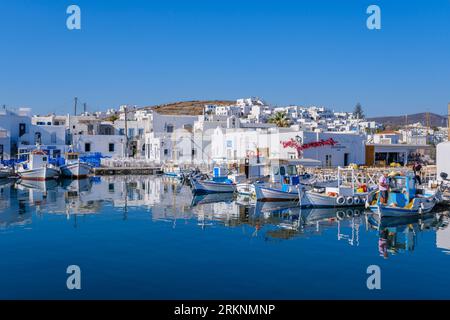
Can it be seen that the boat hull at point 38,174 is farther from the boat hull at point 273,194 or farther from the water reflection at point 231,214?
the boat hull at point 273,194

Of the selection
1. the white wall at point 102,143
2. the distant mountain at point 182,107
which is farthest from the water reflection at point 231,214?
the distant mountain at point 182,107

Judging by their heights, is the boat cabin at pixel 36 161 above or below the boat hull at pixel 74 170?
above

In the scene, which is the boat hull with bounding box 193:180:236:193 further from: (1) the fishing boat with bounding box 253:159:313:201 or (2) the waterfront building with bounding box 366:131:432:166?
(2) the waterfront building with bounding box 366:131:432:166

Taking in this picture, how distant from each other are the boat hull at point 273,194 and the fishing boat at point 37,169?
2565 centimetres

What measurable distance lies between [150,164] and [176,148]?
4.68m

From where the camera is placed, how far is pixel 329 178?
3703 centimetres

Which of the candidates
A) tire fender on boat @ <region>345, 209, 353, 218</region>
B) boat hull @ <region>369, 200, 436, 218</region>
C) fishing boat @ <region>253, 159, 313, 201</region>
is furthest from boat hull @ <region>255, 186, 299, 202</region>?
boat hull @ <region>369, 200, 436, 218</region>

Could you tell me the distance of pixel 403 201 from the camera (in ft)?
77.5

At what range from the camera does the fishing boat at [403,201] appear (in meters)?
22.7

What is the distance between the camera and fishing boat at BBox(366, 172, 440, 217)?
22.7 meters

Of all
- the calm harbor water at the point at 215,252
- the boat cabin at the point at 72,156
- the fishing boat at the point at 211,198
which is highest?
the boat cabin at the point at 72,156

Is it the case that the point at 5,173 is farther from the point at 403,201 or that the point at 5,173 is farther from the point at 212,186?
the point at 403,201

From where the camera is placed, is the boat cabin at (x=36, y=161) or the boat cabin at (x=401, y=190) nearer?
the boat cabin at (x=401, y=190)
